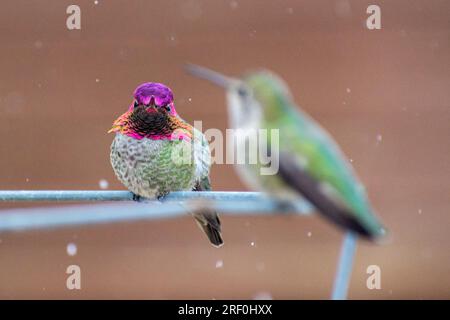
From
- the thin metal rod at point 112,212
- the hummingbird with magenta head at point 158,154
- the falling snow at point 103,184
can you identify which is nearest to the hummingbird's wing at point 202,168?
the hummingbird with magenta head at point 158,154

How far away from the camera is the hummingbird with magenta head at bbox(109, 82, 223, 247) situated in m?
0.89

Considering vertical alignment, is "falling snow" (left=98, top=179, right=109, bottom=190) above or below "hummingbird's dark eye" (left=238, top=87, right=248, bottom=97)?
below

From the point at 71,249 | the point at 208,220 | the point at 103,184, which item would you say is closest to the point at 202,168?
the point at 208,220

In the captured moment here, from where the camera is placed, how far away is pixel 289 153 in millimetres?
396

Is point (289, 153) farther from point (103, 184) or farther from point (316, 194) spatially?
point (103, 184)

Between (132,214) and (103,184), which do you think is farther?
(103,184)

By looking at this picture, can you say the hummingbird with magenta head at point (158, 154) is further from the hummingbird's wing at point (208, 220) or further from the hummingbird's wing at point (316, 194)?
the hummingbird's wing at point (316, 194)

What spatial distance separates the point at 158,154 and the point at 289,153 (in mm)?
587

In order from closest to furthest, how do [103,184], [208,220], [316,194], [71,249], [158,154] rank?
[316,194], [158,154], [208,220], [103,184], [71,249]

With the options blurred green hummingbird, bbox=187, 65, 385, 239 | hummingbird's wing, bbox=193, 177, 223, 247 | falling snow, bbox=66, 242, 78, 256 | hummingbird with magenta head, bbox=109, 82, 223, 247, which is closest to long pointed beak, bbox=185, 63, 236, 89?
blurred green hummingbird, bbox=187, 65, 385, 239

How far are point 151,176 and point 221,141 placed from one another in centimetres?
43

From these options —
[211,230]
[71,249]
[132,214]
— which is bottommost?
[71,249]

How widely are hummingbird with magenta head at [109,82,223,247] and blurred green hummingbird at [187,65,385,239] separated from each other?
44 cm

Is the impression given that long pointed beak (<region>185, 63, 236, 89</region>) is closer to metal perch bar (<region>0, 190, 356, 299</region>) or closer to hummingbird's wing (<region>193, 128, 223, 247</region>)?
metal perch bar (<region>0, 190, 356, 299</region>)
